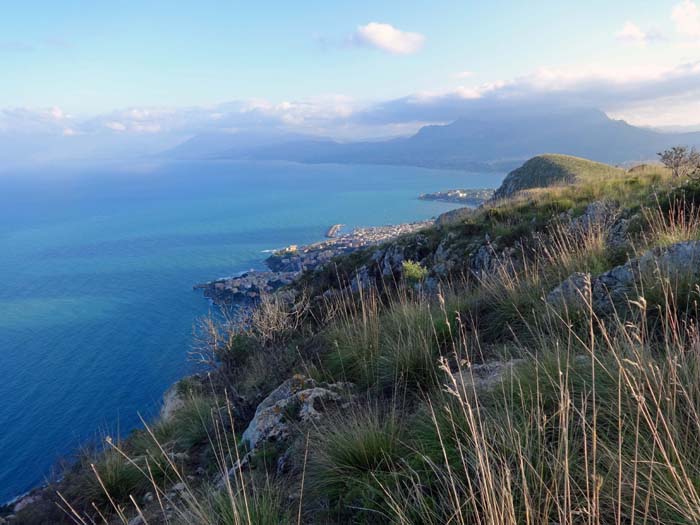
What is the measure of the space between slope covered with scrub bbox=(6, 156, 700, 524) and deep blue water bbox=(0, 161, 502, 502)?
236 centimetres

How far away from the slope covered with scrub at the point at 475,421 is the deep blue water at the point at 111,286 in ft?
7.76

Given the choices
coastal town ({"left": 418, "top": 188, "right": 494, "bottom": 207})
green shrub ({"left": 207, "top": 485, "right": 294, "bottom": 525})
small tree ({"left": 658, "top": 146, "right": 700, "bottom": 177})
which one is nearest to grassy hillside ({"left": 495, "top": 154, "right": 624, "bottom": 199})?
small tree ({"left": 658, "top": 146, "right": 700, "bottom": 177})

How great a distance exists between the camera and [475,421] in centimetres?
291

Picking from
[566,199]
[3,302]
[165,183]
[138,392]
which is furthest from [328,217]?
[165,183]

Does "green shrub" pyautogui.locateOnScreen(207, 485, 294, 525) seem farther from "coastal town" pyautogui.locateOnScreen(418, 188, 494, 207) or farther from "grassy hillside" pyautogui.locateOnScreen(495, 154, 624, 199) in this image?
"coastal town" pyautogui.locateOnScreen(418, 188, 494, 207)

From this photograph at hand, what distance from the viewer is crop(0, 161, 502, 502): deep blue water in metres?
30.2

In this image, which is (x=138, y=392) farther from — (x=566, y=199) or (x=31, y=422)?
(x=566, y=199)

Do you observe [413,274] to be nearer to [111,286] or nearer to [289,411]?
[289,411]

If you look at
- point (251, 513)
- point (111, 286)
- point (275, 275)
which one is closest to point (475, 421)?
point (251, 513)

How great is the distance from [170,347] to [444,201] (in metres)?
88.6

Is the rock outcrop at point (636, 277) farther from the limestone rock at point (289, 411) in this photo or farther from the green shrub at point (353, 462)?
the limestone rock at point (289, 411)

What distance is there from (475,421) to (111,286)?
213 ft

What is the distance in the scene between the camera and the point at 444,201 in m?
113

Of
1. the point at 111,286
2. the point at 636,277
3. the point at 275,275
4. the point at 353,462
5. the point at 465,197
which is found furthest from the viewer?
the point at 465,197
